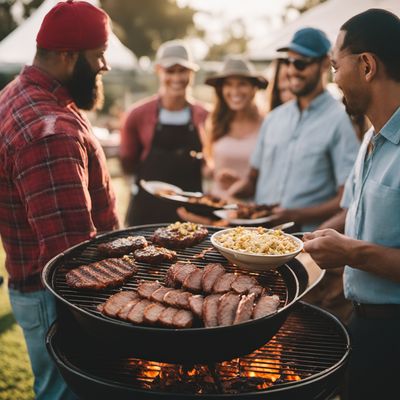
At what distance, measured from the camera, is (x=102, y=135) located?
1190cm

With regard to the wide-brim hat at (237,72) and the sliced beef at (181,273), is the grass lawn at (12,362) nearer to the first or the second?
the sliced beef at (181,273)

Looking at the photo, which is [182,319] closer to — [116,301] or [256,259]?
[116,301]

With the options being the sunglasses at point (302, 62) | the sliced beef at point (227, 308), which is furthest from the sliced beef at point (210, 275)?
the sunglasses at point (302, 62)

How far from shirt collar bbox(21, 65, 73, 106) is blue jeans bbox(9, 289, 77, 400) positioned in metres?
1.25

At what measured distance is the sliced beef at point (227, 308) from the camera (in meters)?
2.02

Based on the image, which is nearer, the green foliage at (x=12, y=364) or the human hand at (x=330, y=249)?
the human hand at (x=330, y=249)

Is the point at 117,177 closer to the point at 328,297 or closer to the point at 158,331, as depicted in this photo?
the point at 328,297

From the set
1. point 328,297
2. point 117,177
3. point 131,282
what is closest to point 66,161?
point 131,282

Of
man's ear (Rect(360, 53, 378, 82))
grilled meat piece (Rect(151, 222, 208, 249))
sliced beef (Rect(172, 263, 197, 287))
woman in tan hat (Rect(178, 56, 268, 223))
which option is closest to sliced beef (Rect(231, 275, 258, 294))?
sliced beef (Rect(172, 263, 197, 287))

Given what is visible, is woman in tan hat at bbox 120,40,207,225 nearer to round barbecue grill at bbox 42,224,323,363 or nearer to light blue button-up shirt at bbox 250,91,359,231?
light blue button-up shirt at bbox 250,91,359,231

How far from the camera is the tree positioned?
46634 millimetres

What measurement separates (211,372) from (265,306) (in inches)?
19.2

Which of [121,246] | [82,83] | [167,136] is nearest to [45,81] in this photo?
[82,83]

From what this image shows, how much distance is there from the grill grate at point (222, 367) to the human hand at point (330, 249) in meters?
0.51
